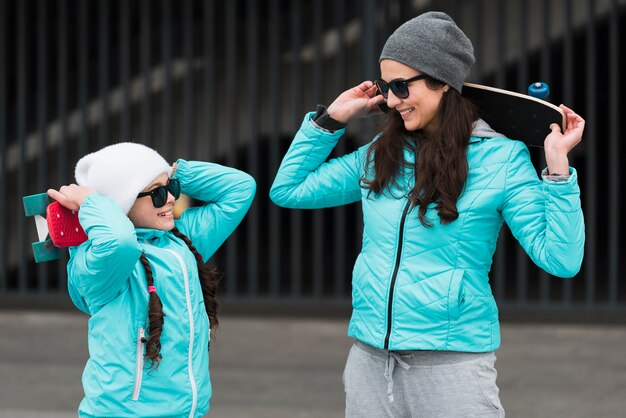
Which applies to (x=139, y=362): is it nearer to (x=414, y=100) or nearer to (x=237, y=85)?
(x=414, y=100)

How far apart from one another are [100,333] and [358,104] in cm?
99

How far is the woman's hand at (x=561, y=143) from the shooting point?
2.92 metres

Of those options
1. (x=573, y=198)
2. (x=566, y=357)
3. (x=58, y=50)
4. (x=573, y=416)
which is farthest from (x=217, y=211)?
(x=58, y=50)

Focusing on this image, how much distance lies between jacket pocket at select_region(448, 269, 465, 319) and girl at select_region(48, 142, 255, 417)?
28.1 inches

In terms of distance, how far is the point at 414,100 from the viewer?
3070 millimetres

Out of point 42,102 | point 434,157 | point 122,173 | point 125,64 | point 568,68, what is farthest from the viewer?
point 42,102

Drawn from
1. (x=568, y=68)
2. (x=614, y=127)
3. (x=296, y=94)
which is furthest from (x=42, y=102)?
(x=614, y=127)

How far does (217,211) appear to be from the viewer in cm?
352

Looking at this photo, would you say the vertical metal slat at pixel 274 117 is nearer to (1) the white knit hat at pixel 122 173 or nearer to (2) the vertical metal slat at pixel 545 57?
(2) the vertical metal slat at pixel 545 57

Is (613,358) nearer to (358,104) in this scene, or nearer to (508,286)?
(508,286)

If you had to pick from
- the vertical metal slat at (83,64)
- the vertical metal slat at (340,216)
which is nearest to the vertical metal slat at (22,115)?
the vertical metal slat at (83,64)

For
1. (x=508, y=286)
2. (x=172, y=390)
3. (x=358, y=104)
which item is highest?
(x=358, y=104)

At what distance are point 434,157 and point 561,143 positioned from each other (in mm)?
338

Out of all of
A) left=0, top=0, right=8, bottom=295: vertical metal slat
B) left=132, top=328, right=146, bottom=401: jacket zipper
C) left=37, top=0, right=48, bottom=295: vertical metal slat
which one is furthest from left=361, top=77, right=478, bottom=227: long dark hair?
left=0, top=0, right=8, bottom=295: vertical metal slat
